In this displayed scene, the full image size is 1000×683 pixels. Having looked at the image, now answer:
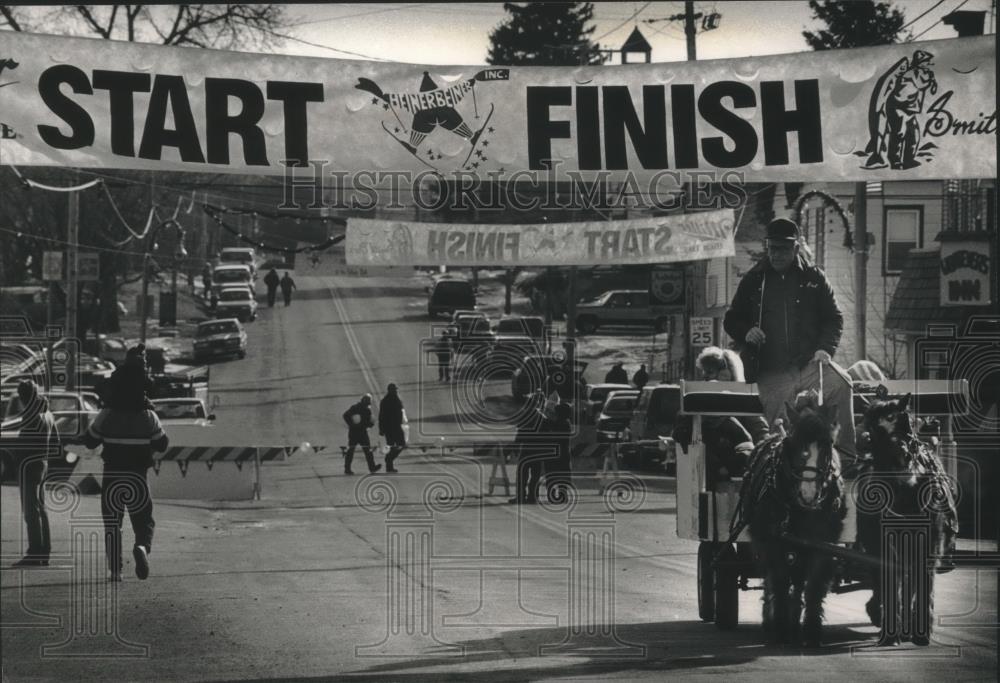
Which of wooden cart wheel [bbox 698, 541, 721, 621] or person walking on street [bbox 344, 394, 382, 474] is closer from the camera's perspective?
person walking on street [bbox 344, 394, 382, 474]

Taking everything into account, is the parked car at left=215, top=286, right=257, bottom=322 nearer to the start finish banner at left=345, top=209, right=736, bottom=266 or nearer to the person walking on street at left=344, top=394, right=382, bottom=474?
the person walking on street at left=344, top=394, right=382, bottom=474

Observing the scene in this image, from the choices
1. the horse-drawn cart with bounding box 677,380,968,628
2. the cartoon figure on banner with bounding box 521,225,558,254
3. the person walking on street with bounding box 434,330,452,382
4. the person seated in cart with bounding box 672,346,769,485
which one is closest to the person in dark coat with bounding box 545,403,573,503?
the person walking on street with bounding box 434,330,452,382

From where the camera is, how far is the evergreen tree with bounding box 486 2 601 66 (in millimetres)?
9919

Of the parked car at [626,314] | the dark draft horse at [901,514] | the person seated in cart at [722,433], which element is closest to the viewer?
the dark draft horse at [901,514]

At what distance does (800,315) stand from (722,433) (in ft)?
5.27

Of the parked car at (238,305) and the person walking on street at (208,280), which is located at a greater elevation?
the person walking on street at (208,280)

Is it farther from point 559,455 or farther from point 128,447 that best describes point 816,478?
point 559,455

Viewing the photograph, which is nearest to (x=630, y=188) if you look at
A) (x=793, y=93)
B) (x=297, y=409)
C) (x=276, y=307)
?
(x=793, y=93)

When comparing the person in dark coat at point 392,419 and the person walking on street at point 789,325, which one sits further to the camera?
the person in dark coat at point 392,419

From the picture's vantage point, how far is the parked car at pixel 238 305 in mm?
12727

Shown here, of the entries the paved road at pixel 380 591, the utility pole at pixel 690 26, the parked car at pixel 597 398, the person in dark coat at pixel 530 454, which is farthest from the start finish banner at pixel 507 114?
the parked car at pixel 597 398

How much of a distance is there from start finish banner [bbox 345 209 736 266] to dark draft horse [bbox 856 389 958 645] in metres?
1.91

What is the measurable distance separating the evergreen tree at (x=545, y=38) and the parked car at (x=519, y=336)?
415cm
